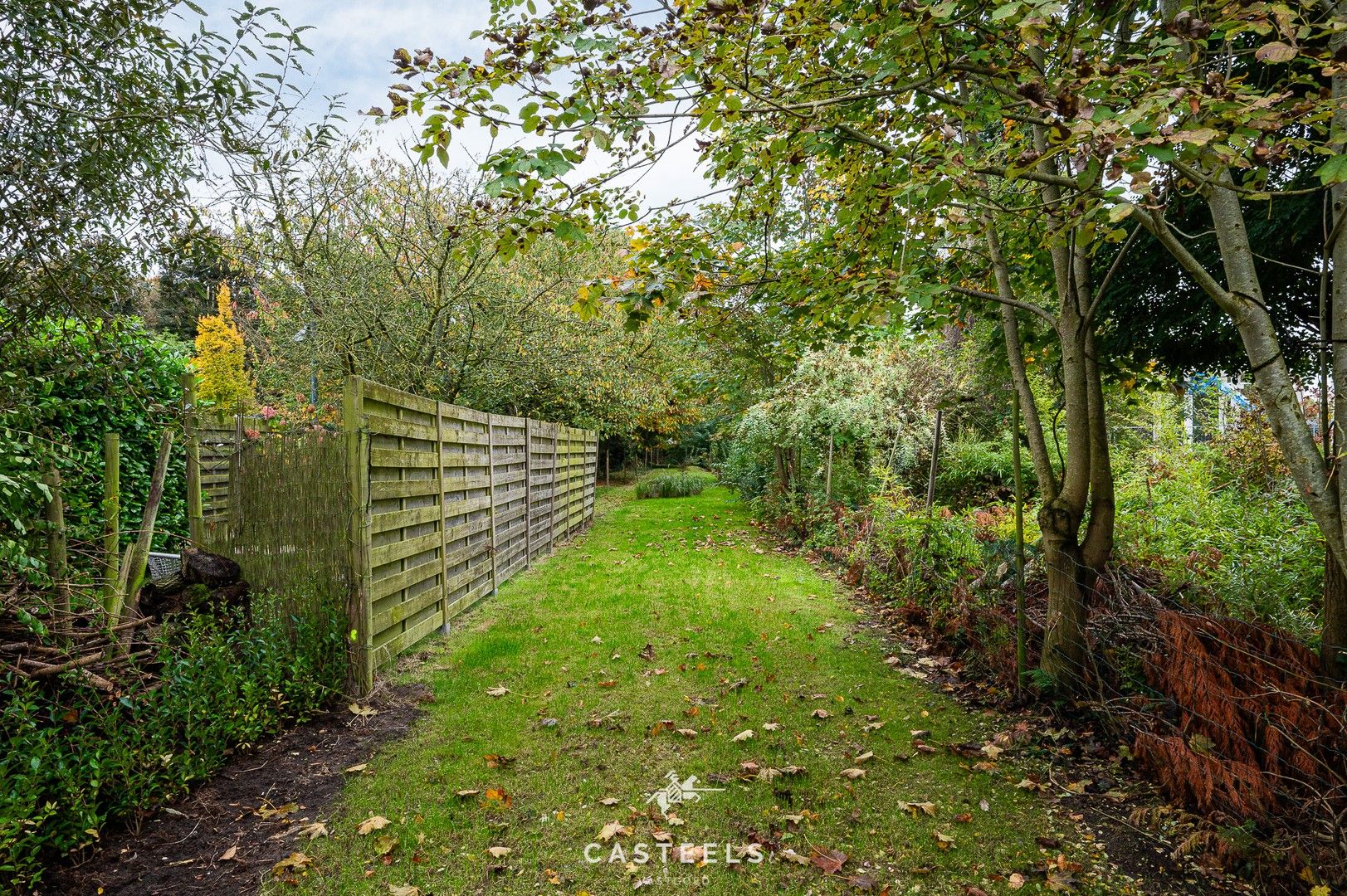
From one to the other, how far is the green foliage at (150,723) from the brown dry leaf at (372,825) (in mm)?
914

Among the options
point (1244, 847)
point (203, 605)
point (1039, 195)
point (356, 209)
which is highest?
point (356, 209)

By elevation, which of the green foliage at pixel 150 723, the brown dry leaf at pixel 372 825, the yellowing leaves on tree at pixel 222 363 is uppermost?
the yellowing leaves on tree at pixel 222 363

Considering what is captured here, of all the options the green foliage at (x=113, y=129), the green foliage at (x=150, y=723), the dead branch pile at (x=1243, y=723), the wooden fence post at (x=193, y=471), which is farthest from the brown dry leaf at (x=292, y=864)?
the dead branch pile at (x=1243, y=723)

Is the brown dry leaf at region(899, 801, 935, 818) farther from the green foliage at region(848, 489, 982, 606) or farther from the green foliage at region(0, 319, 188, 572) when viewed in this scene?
the green foliage at region(0, 319, 188, 572)

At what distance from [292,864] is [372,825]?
37 cm

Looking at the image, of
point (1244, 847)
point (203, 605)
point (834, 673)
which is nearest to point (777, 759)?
point (834, 673)

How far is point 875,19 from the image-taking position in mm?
2988

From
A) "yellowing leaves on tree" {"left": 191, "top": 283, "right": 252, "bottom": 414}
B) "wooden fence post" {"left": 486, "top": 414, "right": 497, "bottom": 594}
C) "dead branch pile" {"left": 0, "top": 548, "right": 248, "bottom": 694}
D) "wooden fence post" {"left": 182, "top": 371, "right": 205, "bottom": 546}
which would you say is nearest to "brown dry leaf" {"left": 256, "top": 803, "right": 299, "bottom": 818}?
"dead branch pile" {"left": 0, "top": 548, "right": 248, "bottom": 694}

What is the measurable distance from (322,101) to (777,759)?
15.8 ft

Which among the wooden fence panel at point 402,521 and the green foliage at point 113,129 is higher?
the green foliage at point 113,129

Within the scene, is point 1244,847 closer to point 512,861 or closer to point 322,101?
point 512,861

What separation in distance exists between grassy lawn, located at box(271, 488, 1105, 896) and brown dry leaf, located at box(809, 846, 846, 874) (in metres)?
0.02

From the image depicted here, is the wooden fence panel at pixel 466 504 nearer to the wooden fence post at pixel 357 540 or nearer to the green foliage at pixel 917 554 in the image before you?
the wooden fence post at pixel 357 540

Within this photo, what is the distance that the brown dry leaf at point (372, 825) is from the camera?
10.2 ft
